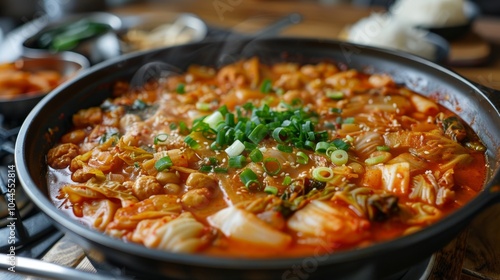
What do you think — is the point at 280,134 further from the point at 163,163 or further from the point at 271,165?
the point at 163,163

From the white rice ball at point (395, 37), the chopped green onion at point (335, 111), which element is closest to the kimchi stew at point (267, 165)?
the chopped green onion at point (335, 111)

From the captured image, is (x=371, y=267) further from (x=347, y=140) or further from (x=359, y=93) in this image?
(x=359, y=93)

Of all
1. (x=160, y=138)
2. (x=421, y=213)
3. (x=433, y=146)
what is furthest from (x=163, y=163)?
(x=433, y=146)

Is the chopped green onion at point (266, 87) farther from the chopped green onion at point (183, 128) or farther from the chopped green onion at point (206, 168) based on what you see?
the chopped green onion at point (206, 168)

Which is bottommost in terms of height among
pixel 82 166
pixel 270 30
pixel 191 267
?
pixel 82 166

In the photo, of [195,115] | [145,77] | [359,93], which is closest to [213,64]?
[145,77]

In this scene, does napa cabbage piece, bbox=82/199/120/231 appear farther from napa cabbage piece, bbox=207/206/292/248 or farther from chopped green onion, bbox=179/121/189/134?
chopped green onion, bbox=179/121/189/134
